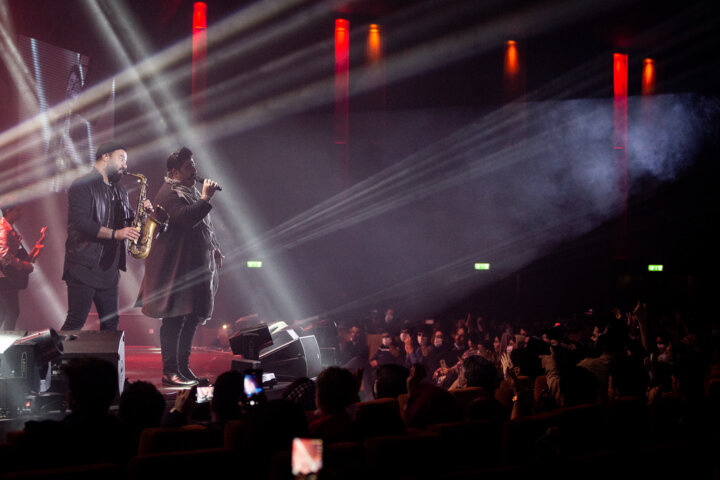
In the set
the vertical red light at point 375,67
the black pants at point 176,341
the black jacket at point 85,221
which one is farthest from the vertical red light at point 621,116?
the black jacket at point 85,221

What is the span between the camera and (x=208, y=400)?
3.57 m

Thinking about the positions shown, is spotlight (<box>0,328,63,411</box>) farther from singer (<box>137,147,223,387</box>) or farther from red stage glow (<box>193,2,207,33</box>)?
red stage glow (<box>193,2,207,33</box>)

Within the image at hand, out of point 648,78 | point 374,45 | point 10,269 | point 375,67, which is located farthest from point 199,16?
point 648,78

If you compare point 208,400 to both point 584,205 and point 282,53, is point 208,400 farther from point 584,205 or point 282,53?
point 584,205

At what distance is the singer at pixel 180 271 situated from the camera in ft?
15.4

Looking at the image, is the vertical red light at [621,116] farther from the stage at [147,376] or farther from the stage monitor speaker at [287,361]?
the stage monitor speaker at [287,361]

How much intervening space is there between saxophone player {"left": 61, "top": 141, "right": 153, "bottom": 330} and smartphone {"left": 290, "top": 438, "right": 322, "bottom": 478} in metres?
2.90

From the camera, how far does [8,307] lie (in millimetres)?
6277

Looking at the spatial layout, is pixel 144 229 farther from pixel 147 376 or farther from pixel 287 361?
pixel 287 361

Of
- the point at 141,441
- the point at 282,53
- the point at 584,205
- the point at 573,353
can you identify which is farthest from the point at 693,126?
the point at 141,441

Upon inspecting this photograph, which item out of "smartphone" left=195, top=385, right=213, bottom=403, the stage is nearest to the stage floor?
the stage

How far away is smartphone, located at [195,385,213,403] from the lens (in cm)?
355

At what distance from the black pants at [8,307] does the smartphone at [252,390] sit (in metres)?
4.14

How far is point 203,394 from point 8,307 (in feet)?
12.2
